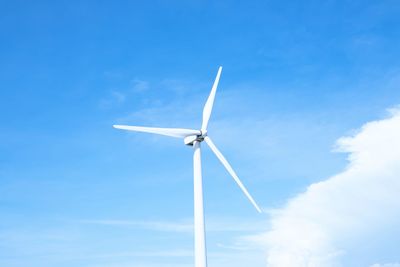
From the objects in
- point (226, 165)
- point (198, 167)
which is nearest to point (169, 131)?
point (198, 167)

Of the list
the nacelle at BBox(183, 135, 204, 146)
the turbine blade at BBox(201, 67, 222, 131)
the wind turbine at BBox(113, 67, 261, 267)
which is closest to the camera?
the wind turbine at BBox(113, 67, 261, 267)

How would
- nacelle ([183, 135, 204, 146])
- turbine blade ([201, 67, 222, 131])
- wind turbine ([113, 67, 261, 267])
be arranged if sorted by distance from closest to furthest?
wind turbine ([113, 67, 261, 267])
nacelle ([183, 135, 204, 146])
turbine blade ([201, 67, 222, 131])

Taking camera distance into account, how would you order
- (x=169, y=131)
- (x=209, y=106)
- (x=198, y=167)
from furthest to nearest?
1. (x=209, y=106)
2. (x=169, y=131)
3. (x=198, y=167)

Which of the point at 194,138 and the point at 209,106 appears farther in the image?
the point at 209,106

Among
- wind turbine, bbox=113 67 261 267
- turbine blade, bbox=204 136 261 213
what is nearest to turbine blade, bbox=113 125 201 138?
wind turbine, bbox=113 67 261 267

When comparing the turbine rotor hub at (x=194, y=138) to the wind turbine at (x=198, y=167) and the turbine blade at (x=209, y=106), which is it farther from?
the turbine blade at (x=209, y=106)

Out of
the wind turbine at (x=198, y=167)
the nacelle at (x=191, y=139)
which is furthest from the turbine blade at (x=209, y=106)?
the nacelle at (x=191, y=139)

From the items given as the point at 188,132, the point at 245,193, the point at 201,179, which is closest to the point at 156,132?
the point at 188,132

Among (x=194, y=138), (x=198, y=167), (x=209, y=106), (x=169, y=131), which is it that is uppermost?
(x=209, y=106)

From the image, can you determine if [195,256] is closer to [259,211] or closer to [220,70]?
[259,211]

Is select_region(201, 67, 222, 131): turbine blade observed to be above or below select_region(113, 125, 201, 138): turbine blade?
above

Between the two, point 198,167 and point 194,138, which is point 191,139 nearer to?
point 194,138

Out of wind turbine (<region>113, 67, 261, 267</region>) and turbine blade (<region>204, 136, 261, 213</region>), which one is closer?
wind turbine (<region>113, 67, 261, 267</region>)

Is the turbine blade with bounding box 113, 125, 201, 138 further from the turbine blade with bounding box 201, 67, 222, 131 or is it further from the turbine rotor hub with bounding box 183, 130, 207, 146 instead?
the turbine blade with bounding box 201, 67, 222, 131
